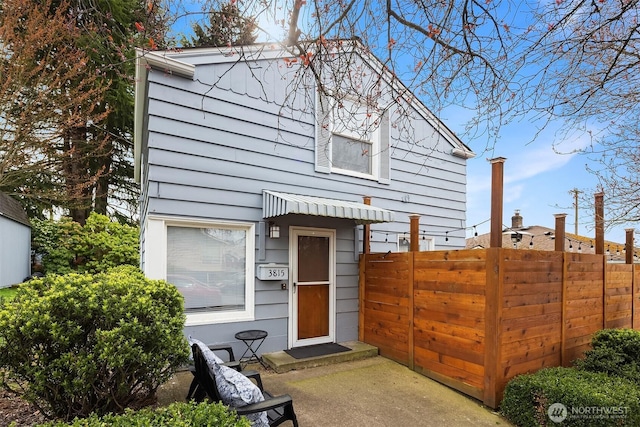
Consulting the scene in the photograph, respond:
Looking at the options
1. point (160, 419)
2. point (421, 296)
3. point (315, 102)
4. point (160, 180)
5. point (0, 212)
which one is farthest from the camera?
point (0, 212)

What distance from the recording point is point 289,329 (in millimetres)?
5660

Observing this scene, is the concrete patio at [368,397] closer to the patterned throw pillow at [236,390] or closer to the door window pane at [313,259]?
the patterned throw pillow at [236,390]

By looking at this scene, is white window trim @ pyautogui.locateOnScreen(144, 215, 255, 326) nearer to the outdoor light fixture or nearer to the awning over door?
the outdoor light fixture

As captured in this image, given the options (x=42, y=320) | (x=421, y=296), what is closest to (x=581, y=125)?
(x=421, y=296)

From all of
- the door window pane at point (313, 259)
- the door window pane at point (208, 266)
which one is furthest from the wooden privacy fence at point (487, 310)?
the door window pane at point (208, 266)

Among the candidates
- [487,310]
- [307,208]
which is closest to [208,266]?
[307,208]

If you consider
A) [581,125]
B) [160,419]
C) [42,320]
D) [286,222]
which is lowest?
[160,419]

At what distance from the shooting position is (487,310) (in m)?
4.16

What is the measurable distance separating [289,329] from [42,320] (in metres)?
3.71

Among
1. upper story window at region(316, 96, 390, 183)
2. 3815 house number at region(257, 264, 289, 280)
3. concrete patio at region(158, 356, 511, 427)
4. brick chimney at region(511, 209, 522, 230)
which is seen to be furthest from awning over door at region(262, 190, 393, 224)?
brick chimney at region(511, 209, 522, 230)

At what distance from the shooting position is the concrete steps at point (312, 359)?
16.3ft

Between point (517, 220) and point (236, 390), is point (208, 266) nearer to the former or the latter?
point (236, 390)

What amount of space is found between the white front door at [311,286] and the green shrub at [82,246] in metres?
7.66

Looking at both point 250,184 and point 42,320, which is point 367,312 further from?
point 42,320
